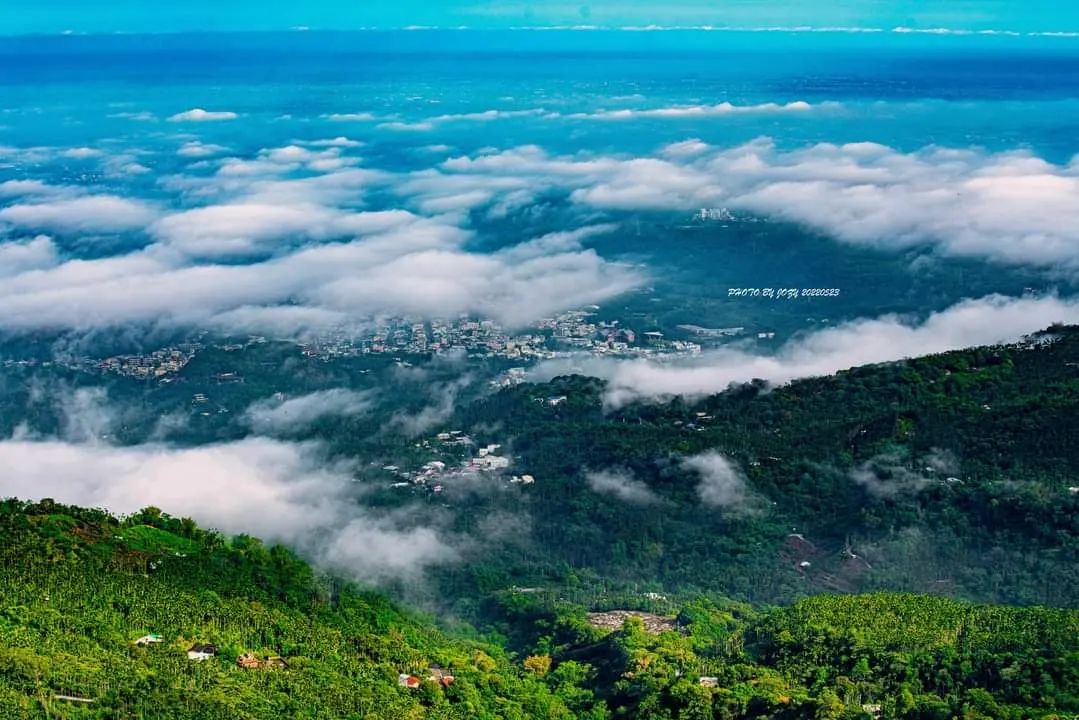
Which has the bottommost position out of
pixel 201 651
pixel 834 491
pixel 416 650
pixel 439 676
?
pixel 439 676

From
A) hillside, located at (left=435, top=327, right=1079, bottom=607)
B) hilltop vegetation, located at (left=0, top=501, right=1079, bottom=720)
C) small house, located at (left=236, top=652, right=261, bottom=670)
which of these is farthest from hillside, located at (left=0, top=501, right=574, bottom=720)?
hillside, located at (left=435, top=327, right=1079, bottom=607)

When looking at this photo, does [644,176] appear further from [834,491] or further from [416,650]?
[416,650]

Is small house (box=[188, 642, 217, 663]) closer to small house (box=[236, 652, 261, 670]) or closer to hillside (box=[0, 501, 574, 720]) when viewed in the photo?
hillside (box=[0, 501, 574, 720])

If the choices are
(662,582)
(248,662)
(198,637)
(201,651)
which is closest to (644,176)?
(662,582)

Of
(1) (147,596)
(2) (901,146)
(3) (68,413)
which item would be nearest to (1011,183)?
(2) (901,146)

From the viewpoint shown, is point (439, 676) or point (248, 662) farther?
point (439, 676)

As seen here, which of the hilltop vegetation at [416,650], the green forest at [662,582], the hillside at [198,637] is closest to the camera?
the hillside at [198,637]

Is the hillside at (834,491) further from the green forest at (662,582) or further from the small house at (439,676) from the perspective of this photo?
the small house at (439,676)

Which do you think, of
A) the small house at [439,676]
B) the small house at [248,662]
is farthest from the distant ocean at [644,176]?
the small house at [248,662]

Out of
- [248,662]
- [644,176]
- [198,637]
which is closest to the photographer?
[248,662]
